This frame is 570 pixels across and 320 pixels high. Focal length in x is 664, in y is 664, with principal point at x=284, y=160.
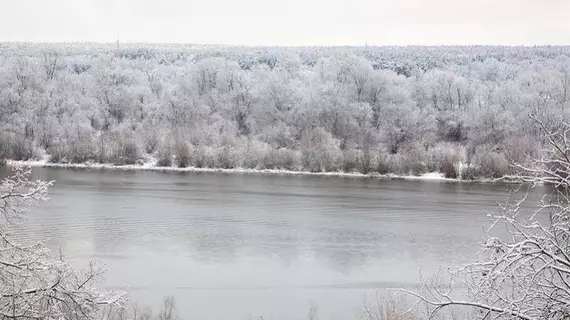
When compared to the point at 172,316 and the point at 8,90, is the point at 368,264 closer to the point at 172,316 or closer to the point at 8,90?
the point at 172,316

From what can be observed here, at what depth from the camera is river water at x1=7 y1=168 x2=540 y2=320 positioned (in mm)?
12555

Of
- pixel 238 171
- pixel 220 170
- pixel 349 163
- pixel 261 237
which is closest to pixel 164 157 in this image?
pixel 220 170

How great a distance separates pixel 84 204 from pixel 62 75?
30738mm

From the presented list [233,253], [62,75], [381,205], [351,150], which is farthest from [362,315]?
[62,75]

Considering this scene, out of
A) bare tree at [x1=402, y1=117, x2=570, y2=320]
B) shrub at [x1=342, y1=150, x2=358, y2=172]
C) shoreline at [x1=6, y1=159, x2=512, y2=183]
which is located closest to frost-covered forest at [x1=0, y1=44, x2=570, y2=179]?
shrub at [x1=342, y1=150, x2=358, y2=172]

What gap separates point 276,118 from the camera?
143 feet

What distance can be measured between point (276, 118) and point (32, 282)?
3760 centimetres

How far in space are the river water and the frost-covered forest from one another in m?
5.89

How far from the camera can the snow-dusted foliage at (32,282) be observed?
567 centimetres

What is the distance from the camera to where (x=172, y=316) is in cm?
1057

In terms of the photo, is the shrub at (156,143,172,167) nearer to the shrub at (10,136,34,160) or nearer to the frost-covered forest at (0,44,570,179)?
the frost-covered forest at (0,44,570,179)

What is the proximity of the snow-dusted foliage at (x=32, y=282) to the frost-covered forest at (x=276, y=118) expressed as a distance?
27.6m

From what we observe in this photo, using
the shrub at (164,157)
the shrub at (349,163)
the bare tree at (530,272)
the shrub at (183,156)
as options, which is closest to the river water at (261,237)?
the bare tree at (530,272)

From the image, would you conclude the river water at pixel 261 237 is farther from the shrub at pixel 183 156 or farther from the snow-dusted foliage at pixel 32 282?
the shrub at pixel 183 156
